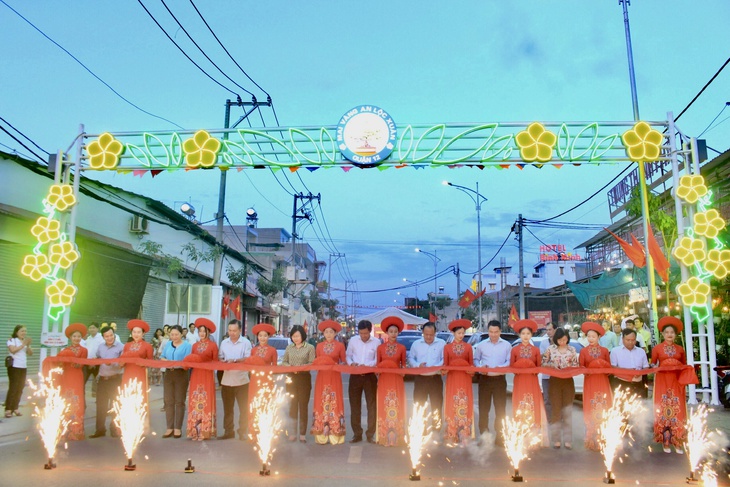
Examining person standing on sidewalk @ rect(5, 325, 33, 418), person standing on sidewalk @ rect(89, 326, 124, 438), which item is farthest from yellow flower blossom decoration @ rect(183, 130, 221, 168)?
person standing on sidewalk @ rect(5, 325, 33, 418)

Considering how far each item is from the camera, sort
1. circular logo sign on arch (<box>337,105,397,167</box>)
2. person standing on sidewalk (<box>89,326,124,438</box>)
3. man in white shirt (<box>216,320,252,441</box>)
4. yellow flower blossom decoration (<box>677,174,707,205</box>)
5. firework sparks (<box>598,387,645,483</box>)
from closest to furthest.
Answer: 1. firework sparks (<box>598,387,645,483</box>)
2. man in white shirt (<box>216,320,252,441</box>)
3. person standing on sidewalk (<box>89,326,124,438</box>)
4. yellow flower blossom decoration (<box>677,174,707,205</box>)
5. circular logo sign on arch (<box>337,105,397,167</box>)

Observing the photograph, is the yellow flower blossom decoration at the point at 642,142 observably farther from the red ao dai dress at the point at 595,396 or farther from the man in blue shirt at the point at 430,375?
the man in blue shirt at the point at 430,375

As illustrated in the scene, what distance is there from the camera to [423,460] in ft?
23.2

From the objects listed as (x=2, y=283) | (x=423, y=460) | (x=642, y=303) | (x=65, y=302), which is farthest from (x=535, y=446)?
(x=642, y=303)

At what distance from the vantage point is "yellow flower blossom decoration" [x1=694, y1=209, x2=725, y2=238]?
31.5ft

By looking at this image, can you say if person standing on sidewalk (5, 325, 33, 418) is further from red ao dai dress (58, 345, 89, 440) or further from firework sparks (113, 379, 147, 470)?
firework sparks (113, 379, 147, 470)

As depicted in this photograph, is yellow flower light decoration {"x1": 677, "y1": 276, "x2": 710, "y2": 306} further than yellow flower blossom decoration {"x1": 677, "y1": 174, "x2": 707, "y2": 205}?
No

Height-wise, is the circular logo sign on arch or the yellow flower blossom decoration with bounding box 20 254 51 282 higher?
the circular logo sign on arch

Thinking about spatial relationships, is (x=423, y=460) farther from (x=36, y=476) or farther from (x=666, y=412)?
(x=36, y=476)

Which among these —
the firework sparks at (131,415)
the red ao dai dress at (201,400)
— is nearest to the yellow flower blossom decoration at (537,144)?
the red ao dai dress at (201,400)

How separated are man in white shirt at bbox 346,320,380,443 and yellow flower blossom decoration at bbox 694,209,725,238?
5.56 m

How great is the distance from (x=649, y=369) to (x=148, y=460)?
6368mm

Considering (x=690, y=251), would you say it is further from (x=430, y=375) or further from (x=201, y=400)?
(x=201, y=400)

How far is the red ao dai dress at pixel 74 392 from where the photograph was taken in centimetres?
820
